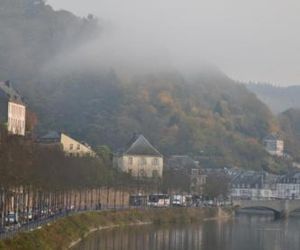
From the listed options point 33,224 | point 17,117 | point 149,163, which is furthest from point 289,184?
point 33,224

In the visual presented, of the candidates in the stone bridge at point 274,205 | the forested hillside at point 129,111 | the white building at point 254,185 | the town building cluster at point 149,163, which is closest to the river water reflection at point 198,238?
the town building cluster at point 149,163

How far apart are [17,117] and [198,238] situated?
27163 millimetres

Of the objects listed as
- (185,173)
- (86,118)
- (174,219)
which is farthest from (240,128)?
(174,219)

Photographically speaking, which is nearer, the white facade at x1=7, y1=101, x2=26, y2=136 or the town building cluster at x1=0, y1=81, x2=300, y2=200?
the white facade at x1=7, y1=101, x2=26, y2=136

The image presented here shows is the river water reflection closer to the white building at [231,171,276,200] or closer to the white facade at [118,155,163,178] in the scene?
the white facade at [118,155,163,178]

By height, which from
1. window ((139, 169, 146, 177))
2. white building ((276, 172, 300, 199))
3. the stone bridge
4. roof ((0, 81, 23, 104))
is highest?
roof ((0, 81, 23, 104))

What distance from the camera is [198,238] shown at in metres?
77.6

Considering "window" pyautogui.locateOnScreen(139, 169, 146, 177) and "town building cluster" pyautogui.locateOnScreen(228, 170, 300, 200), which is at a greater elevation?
"window" pyautogui.locateOnScreen(139, 169, 146, 177)

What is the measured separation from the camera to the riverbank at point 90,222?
50.5m

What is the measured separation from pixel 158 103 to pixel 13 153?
11999 cm

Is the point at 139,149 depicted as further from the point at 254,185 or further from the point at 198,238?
the point at 254,185

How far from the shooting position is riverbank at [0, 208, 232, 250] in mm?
50537

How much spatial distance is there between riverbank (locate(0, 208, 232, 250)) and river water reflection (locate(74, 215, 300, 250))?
126cm

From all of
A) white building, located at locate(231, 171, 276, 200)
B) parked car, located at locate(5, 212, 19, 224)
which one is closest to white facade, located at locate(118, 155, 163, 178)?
white building, located at locate(231, 171, 276, 200)
